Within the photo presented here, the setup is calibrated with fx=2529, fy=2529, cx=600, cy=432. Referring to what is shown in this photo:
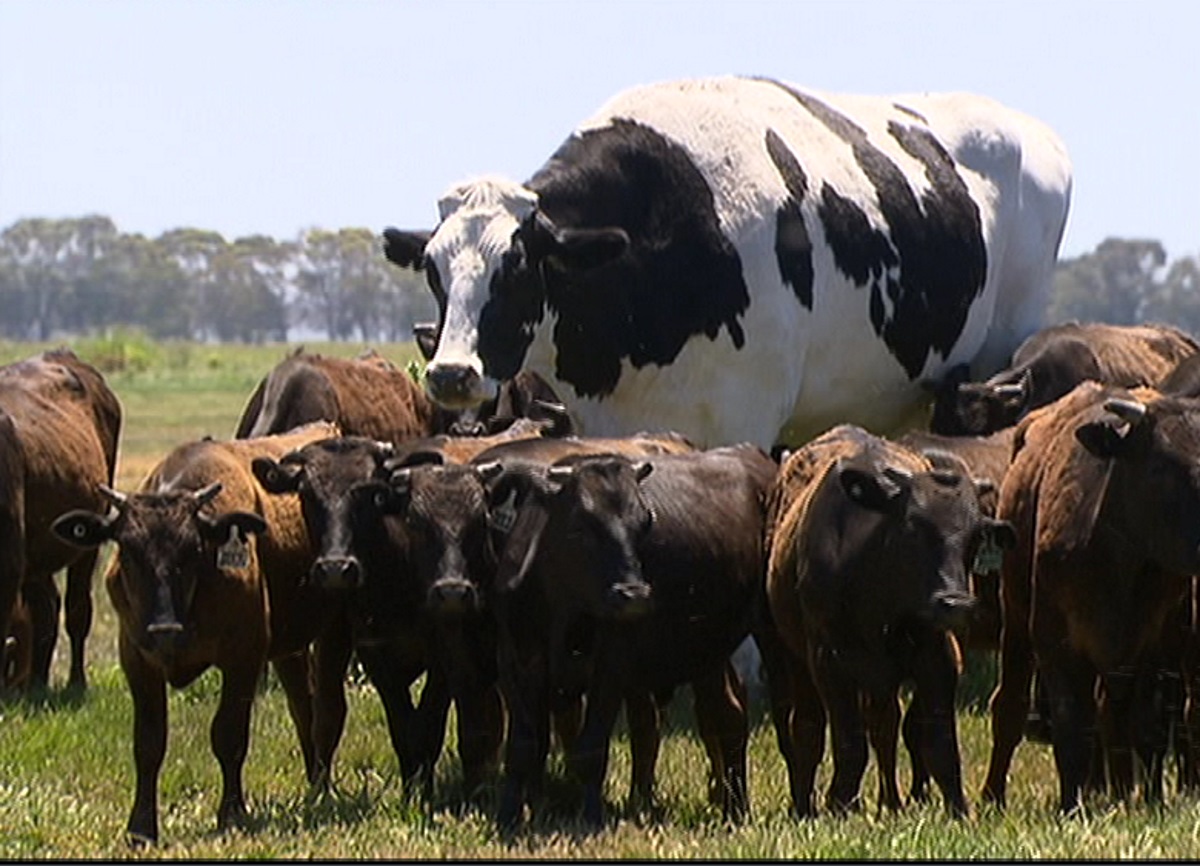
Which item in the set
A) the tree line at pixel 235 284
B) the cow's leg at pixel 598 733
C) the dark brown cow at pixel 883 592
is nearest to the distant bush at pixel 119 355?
the tree line at pixel 235 284

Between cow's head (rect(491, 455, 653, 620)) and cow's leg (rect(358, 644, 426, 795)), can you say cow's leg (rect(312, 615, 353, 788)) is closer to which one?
cow's leg (rect(358, 644, 426, 795))

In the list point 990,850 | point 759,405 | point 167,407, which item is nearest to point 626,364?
point 759,405

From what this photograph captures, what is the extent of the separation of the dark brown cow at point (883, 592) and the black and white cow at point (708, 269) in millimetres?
3257

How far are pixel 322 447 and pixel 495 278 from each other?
2256 mm

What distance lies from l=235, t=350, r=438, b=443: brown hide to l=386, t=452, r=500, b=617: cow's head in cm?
425

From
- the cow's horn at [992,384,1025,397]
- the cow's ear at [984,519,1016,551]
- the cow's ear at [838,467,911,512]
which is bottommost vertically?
the cow's horn at [992,384,1025,397]

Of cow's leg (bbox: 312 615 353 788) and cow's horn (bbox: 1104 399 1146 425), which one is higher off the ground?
cow's horn (bbox: 1104 399 1146 425)

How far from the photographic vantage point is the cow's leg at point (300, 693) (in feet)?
40.9

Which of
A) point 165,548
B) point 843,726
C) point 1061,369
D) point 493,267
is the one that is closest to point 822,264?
point 1061,369

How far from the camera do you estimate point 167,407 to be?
64.6m

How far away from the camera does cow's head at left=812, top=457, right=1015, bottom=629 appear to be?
32.4 ft

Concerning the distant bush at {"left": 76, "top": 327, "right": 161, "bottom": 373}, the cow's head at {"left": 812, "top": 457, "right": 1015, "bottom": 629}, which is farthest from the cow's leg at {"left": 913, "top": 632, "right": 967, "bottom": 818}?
the distant bush at {"left": 76, "top": 327, "right": 161, "bottom": 373}

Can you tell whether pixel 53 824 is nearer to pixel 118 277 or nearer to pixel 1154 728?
pixel 1154 728

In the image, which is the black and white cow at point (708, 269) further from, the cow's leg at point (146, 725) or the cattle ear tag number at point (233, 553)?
the cow's leg at point (146, 725)
